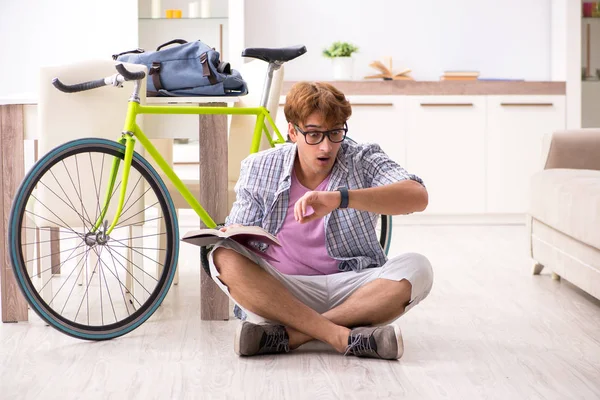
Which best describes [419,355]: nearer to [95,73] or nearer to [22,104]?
[95,73]

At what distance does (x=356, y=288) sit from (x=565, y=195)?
1072mm

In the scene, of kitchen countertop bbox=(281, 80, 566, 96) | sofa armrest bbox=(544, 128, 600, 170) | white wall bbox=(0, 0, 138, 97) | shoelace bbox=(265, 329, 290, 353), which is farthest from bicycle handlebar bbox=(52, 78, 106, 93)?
white wall bbox=(0, 0, 138, 97)

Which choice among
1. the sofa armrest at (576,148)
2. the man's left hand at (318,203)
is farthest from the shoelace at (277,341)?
the sofa armrest at (576,148)

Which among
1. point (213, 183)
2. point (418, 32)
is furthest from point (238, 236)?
point (418, 32)

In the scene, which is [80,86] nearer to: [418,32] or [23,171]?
[23,171]

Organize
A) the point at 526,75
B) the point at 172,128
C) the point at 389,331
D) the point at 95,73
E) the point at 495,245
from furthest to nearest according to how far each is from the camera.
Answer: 1. the point at 526,75
2. the point at 495,245
3. the point at 172,128
4. the point at 95,73
5. the point at 389,331

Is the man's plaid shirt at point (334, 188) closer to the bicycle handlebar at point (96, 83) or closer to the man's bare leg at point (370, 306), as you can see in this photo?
the man's bare leg at point (370, 306)

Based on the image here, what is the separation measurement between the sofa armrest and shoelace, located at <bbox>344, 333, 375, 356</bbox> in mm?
1592

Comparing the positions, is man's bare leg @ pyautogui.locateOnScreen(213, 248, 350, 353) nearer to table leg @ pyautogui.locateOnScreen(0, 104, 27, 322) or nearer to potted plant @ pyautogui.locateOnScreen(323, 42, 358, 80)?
table leg @ pyautogui.locateOnScreen(0, 104, 27, 322)

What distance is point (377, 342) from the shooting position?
2.27m

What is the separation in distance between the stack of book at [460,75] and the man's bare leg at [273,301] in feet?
11.4

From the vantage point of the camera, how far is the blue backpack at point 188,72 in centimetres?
281

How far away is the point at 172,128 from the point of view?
3.00 m

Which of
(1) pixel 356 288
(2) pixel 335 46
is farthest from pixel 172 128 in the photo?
(2) pixel 335 46
